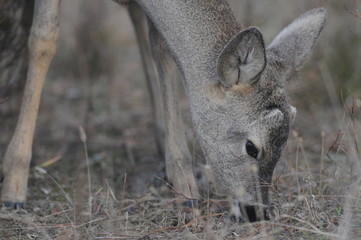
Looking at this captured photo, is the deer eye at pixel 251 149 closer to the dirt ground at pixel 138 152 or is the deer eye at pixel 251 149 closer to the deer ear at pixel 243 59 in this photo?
the dirt ground at pixel 138 152

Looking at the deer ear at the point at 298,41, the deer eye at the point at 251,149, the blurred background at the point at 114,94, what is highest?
the deer ear at the point at 298,41

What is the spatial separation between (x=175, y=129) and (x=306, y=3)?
11.4 feet

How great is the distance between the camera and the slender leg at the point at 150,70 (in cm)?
692

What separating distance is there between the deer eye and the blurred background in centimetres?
76

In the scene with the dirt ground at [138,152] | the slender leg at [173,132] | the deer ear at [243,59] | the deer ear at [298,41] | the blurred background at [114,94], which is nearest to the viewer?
the deer ear at [243,59]

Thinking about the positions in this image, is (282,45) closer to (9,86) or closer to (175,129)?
(175,129)

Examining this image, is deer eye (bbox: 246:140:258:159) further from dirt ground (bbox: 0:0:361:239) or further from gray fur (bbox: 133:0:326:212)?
dirt ground (bbox: 0:0:361:239)

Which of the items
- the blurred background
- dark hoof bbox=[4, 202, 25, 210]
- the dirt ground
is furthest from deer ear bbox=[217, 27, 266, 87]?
dark hoof bbox=[4, 202, 25, 210]

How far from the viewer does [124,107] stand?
30.4 feet

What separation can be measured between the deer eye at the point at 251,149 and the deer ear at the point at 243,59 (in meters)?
0.47

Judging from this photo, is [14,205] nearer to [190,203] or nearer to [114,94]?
[190,203]

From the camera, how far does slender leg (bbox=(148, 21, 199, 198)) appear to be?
223 inches

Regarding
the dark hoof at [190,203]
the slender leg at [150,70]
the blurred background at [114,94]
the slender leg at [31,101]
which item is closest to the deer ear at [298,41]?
the blurred background at [114,94]

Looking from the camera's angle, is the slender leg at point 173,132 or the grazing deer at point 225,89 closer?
the grazing deer at point 225,89
